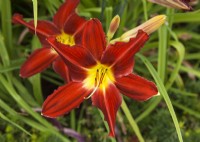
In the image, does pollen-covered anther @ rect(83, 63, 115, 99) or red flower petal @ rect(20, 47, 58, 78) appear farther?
red flower petal @ rect(20, 47, 58, 78)

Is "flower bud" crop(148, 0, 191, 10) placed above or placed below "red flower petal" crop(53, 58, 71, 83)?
above

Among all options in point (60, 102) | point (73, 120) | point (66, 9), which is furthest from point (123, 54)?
point (73, 120)

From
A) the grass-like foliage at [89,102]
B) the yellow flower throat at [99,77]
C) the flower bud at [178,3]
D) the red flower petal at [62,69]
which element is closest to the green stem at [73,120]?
the grass-like foliage at [89,102]

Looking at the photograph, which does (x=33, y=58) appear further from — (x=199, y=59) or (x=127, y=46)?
(x=199, y=59)

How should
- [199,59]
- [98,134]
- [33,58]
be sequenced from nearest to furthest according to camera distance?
[33,58], [98,134], [199,59]

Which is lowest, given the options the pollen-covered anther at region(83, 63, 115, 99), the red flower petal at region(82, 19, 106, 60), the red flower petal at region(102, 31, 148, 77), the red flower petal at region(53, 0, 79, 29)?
the pollen-covered anther at region(83, 63, 115, 99)

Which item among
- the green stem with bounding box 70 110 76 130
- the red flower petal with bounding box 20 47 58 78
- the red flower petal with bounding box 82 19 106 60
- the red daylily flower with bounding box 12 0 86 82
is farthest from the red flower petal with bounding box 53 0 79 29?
the green stem with bounding box 70 110 76 130

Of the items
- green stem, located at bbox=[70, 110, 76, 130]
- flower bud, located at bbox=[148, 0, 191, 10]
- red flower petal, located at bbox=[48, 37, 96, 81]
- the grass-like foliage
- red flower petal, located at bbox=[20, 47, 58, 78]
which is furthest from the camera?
green stem, located at bbox=[70, 110, 76, 130]

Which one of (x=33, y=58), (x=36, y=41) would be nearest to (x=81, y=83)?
(x=33, y=58)

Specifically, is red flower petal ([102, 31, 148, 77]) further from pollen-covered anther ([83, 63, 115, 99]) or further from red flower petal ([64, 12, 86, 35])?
red flower petal ([64, 12, 86, 35])
